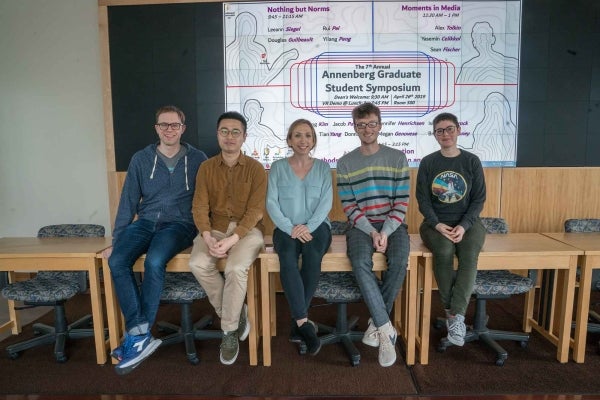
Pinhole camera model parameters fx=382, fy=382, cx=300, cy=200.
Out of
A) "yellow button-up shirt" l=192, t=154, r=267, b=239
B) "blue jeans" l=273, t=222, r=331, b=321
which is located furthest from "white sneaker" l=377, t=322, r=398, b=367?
"yellow button-up shirt" l=192, t=154, r=267, b=239

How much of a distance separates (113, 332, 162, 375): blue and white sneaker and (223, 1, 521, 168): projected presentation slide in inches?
76.2

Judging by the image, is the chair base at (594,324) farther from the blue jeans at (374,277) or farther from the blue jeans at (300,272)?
the blue jeans at (300,272)

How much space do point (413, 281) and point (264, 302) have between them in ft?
2.89

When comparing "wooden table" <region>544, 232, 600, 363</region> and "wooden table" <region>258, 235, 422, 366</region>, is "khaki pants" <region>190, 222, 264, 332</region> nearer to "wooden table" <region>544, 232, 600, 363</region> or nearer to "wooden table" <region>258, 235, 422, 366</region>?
"wooden table" <region>258, 235, 422, 366</region>

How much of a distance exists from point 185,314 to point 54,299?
772mm

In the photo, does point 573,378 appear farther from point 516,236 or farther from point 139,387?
point 139,387

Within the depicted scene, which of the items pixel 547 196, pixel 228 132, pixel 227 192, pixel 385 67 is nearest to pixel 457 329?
pixel 227 192

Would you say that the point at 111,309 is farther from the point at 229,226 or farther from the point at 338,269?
the point at 338,269

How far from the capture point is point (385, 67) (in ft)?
10.9

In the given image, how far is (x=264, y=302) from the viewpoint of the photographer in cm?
224

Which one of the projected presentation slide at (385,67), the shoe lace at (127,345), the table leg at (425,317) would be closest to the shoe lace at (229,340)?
the shoe lace at (127,345)

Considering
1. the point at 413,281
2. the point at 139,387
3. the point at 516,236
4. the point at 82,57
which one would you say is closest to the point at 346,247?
the point at 413,281

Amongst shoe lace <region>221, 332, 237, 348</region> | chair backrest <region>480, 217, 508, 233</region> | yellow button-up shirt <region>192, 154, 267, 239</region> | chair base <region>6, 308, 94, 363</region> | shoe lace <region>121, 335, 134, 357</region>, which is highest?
yellow button-up shirt <region>192, 154, 267, 239</region>

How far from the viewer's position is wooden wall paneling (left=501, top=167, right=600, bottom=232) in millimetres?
3389
